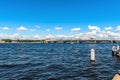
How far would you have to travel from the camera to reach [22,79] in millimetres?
22609

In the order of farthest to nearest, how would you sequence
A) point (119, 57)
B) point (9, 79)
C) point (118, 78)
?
point (119, 57)
point (9, 79)
point (118, 78)

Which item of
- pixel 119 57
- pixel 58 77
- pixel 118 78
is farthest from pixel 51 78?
pixel 119 57

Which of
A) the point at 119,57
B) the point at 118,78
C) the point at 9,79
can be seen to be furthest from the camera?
the point at 119,57

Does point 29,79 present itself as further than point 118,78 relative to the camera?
Yes

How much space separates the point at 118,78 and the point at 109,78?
12425mm

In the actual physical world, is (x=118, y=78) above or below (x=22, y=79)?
above

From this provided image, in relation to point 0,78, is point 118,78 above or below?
above

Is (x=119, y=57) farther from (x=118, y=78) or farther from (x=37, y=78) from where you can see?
(x=118, y=78)

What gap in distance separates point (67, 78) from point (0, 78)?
27.4 feet

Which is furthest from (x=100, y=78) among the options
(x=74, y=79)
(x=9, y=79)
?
(x=9, y=79)

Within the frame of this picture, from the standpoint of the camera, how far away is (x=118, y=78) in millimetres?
11070

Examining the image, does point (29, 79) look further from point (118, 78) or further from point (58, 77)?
point (118, 78)

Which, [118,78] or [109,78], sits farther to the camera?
[109,78]

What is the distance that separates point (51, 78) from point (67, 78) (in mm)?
2021
